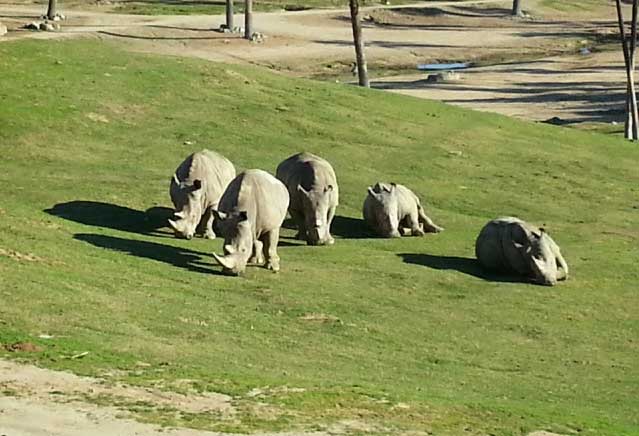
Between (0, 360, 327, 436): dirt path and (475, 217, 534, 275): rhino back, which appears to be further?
(475, 217, 534, 275): rhino back

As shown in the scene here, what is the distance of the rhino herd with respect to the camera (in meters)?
25.0

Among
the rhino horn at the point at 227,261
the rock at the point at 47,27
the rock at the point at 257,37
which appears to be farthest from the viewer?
the rock at the point at 257,37

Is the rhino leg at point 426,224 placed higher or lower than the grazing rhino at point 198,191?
lower

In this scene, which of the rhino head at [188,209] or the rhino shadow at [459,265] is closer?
the rhino shadow at [459,265]

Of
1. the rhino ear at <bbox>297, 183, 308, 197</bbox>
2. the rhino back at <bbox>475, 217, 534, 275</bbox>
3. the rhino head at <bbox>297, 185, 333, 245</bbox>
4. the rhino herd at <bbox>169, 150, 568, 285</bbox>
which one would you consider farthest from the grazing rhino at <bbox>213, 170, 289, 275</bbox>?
the rhino back at <bbox>475, 217, 534, 275</bbox>

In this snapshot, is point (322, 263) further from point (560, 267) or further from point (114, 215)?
point (114, 215)

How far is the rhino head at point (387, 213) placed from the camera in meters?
30.6

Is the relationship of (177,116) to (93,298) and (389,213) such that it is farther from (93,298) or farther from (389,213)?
(93,298)

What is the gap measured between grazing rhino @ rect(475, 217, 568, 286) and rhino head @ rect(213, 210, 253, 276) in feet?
16.8

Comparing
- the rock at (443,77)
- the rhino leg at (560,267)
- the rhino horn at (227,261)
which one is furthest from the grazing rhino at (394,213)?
the rock at (443,77)

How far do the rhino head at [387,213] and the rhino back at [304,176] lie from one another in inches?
49.2

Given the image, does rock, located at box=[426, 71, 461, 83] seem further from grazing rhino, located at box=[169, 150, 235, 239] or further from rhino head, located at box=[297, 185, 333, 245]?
grazing rhino, located at box=[169, 150, 235, 239]

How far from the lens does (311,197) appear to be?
29109 millimetres

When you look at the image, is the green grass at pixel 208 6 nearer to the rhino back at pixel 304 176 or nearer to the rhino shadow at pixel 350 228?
the rhino shadow at pixel 350 228
